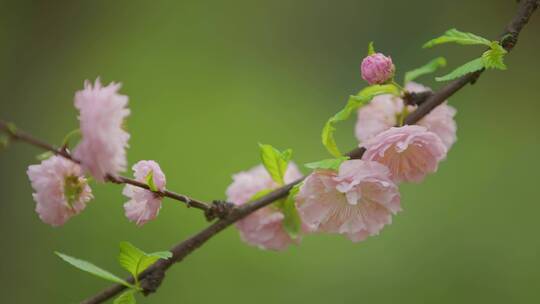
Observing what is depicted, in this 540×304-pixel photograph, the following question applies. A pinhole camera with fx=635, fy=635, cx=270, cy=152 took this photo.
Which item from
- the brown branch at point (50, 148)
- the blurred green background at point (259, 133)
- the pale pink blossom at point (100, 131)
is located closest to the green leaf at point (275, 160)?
the brown branch at point (50, 148)

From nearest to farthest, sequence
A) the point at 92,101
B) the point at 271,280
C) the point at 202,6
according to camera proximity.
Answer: the point at 92,101 < the point at 271,280 < the point at 202,6

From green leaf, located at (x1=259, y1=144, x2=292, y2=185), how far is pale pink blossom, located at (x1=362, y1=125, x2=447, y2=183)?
3.7 inches

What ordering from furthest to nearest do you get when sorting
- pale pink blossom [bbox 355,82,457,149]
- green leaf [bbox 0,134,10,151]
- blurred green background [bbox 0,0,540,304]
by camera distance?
blurred green background [bbox 0,0,540,304]
pale pink blossom [bbox 355,82,457,149]
green leaf [bbox 0,134,10,151]

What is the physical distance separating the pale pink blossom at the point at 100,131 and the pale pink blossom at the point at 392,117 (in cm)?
34

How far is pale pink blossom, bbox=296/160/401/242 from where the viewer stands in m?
0.62

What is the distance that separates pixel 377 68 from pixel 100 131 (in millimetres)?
287

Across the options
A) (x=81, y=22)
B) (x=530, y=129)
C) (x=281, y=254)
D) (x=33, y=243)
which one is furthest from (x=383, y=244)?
(x=81, y=22)

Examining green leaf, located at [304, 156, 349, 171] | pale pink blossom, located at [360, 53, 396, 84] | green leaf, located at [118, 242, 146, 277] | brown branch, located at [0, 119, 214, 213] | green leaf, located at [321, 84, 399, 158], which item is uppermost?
pale pink blossom, located at [360, 53, 396, 84]

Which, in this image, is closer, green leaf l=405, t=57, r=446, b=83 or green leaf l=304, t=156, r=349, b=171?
green leaf l=304, t=156, r=349, b=171

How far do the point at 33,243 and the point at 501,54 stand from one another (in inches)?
68.9

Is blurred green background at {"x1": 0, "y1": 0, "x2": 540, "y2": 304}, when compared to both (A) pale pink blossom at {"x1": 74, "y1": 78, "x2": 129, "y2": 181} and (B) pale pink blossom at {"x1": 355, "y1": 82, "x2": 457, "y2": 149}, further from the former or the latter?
(A) pale pink blossom at {"x1": 74, "y1": 78, "x2": 129, "y2": 181}

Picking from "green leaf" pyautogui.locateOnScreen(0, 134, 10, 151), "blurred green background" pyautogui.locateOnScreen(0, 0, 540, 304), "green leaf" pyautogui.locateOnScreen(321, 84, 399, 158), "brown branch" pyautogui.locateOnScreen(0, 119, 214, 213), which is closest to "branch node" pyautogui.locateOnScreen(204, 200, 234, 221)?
"brown branch" pyautogui.locateOnScreen(0, 119, 214, 213)

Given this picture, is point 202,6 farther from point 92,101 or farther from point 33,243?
point 92,101

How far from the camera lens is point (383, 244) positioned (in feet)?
6.11
